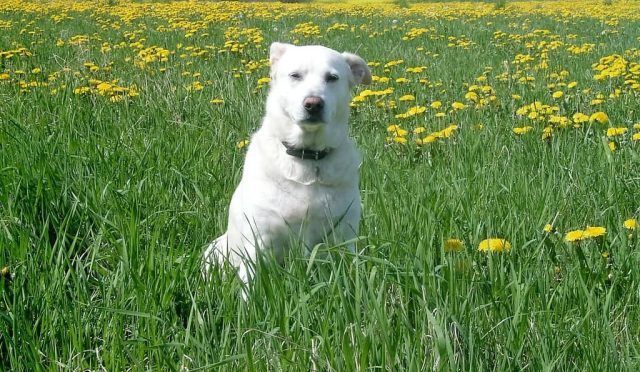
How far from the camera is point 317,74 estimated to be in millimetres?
3158

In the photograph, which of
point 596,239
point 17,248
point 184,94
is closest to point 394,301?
point 596,239

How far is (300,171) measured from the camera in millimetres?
2959

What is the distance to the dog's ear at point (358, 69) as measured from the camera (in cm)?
344

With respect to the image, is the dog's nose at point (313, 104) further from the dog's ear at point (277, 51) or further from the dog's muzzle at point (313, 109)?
the dog's ear at point (277, 51)

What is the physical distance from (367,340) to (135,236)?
3.24 ft

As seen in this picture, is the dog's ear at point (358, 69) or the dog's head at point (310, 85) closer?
the dog's head at point (310, 85)

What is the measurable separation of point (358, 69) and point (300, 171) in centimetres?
76

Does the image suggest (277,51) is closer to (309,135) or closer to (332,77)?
(332,77)

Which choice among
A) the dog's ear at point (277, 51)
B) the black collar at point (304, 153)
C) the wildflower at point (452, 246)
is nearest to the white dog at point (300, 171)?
the black collar at point (304, 153)

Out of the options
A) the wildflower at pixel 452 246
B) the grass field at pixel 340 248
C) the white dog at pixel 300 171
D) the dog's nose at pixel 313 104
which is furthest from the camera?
the dog's nose at pixel 313 104

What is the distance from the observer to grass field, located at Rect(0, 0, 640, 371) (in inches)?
74.4

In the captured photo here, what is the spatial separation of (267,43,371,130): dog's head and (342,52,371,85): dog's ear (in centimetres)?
3

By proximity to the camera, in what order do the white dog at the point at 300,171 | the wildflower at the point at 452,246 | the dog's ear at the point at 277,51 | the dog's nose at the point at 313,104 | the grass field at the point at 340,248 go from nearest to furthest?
the grass field at the point at 340,248 < the wildflower at the point at 452,246 < the white dog at the point at 300,171 < the dog's nose at the point at 313,104 < the dog's ear at the point at 277,51

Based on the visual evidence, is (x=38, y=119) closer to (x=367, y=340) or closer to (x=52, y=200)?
(x=52, y=200)
